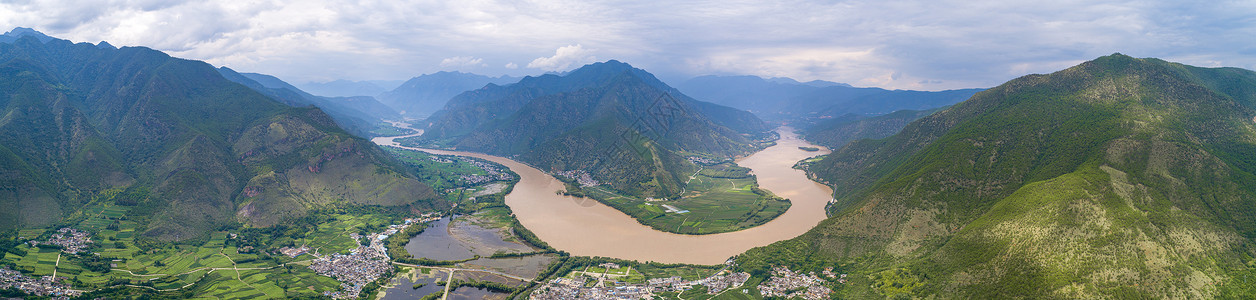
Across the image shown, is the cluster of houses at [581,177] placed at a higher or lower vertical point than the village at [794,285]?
higher

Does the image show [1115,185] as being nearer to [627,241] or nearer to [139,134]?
[627,241]

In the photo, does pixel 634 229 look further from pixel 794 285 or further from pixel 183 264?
pixel 183 264

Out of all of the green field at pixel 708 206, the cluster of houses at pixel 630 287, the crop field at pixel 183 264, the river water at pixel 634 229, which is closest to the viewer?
the cluster of houses at pixel 630 287

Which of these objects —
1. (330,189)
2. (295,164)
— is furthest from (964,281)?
(295,164)

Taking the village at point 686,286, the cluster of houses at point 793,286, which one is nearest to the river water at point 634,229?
the village at point 686,286

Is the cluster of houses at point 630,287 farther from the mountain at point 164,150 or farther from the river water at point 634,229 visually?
the mountain at point 164,150

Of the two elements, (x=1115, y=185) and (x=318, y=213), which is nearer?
(x=1115, y=185)

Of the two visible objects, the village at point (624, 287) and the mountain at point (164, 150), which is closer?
the village at point (624, 287)
